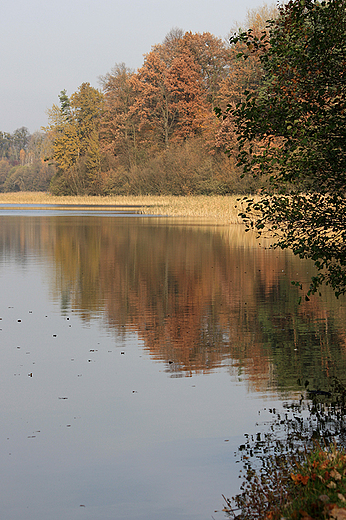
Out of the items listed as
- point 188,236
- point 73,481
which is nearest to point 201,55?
point 188,236

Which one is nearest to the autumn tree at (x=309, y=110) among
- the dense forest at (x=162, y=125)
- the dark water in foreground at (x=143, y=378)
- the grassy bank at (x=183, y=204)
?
the dark water in foreground at (x=143, y=378)

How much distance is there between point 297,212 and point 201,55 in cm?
7203

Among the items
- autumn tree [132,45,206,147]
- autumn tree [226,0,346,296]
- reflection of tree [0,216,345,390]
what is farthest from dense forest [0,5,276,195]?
autumn tree [226,0,346,296]

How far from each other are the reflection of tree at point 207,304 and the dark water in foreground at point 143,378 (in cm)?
5

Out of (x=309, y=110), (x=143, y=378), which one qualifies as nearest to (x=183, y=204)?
(x=309, y=110)

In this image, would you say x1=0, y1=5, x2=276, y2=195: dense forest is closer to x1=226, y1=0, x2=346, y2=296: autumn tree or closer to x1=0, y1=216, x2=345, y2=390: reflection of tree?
x1=0, y1=216, x2=345, y2=390: reflection of tree

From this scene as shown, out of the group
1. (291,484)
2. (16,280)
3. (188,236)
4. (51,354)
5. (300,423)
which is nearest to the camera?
(291,484)

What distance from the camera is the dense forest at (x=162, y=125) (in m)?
65.1

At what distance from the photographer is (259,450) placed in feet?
20.6

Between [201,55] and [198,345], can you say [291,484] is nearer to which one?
[198,345]

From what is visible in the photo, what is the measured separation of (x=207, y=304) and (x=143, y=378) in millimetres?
6451

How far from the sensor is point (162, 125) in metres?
83.4

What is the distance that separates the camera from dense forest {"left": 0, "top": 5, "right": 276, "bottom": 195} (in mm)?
65125

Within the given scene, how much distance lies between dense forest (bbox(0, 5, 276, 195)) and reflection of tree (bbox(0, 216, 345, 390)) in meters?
30.8
